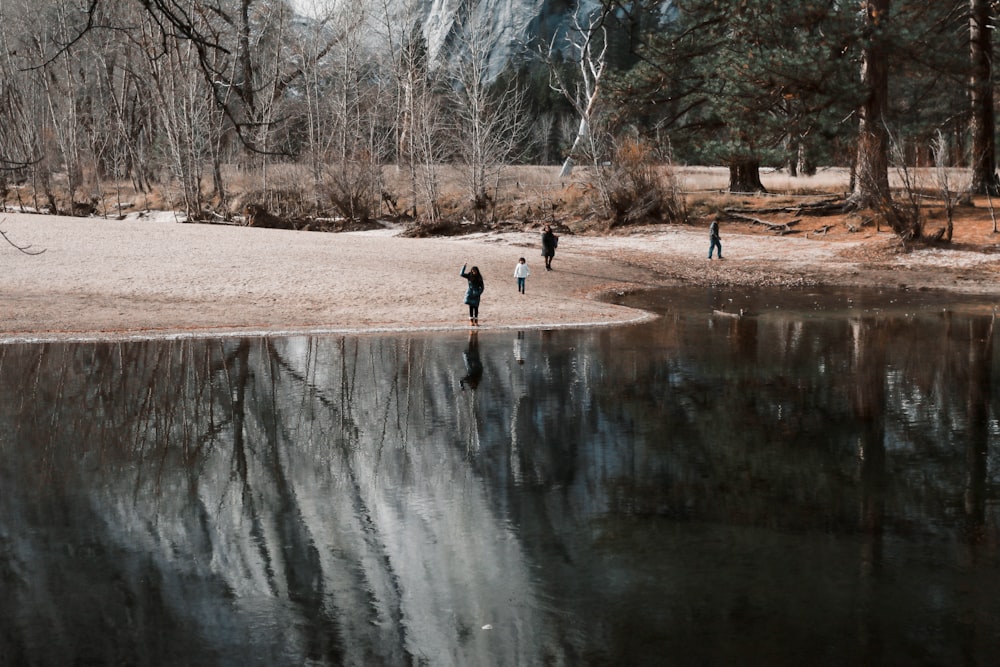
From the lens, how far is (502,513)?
343 inches

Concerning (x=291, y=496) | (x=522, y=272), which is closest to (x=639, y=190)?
(x=522, y=272)

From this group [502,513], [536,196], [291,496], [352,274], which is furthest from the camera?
[536,196]

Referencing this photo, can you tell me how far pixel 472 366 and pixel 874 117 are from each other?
83.2 ft

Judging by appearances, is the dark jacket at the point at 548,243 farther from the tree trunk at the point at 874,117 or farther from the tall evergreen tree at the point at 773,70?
the tree trunk at the point at 874,117

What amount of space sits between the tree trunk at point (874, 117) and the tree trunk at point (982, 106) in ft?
12.9

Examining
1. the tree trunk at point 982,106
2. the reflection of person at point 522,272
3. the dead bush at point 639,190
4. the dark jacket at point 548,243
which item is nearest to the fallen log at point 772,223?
the dead bush at point 639,190

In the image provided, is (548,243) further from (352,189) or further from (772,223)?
(352,189)

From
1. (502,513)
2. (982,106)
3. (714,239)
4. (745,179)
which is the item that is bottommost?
(502,513)

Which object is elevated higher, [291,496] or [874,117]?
[874,117]

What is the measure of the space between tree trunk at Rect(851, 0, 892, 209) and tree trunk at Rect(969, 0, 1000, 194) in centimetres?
393

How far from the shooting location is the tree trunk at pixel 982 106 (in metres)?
37.4

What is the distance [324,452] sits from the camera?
10.8 meters

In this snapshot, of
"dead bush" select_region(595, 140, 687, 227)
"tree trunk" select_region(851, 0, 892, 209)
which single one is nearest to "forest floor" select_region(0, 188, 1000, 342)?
"dead bush" select_region(595, 140, 687, 227)

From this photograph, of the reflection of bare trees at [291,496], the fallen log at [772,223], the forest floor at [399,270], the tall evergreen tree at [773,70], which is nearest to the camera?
the reflection of bare trees at [291,496]
